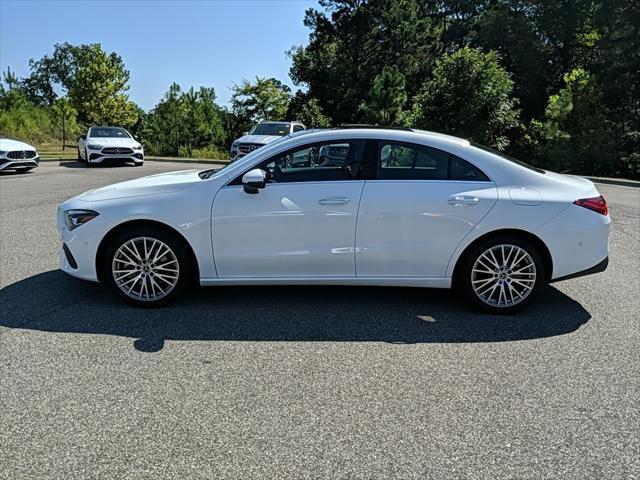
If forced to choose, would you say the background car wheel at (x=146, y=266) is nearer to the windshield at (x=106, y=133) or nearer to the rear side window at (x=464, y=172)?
the rear side window at (x=464, y=172)

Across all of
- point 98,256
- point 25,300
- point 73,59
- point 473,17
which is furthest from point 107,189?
point 73,59

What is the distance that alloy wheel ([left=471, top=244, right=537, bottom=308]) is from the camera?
4.79 metres

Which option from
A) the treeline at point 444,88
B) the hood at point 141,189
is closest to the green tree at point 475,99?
the treeline at point 444,88

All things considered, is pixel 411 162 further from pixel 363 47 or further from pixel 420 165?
pixel 363 47

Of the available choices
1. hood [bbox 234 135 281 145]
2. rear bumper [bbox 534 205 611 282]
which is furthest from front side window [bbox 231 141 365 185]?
hood [bbox 234 135 281 145]

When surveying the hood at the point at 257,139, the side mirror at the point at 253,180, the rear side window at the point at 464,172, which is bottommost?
the side mirror at the point at 253,180

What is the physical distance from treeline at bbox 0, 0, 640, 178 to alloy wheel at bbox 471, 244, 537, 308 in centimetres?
1808

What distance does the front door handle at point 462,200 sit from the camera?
4.71 m

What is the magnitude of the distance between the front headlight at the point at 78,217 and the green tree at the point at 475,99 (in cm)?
1949

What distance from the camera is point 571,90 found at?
74.6 ft

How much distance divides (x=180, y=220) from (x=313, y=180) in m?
1.18

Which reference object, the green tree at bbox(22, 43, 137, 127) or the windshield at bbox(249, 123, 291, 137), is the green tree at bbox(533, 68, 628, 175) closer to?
the windshield at bbox(249, 123, 291, 137)

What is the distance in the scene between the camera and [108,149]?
63.9 feet

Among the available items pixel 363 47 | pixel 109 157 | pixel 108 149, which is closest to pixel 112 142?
pixel 108 149
